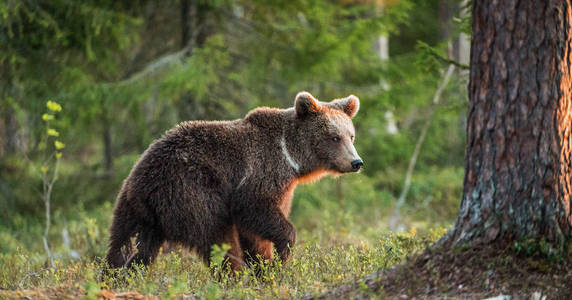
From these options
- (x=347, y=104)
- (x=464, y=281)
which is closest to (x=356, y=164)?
(x=347, y=104)

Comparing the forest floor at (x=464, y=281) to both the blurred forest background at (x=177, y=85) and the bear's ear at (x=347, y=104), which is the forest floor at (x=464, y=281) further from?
the blurred forest background at (x=177, y=85)

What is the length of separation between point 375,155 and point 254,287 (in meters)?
10.0

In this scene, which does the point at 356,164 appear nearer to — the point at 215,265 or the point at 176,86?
the point at 215,265

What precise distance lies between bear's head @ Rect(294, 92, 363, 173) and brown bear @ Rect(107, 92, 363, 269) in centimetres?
1

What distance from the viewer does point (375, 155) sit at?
48.1 feet

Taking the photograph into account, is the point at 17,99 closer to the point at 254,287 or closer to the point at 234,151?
the point at 234,151

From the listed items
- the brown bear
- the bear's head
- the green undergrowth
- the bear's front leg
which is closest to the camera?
the green undergrowth

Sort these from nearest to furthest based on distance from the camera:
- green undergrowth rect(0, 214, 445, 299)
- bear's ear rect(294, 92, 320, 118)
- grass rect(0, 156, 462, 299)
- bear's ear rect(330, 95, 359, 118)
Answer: green undergrowth rect(0, 214, 445, 299), grass rect(0, 156, 462, 299), bear's ear rect(294, 92, 320, 118), bear's ear rect(330, 95, 359, 118)

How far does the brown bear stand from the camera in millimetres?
5527

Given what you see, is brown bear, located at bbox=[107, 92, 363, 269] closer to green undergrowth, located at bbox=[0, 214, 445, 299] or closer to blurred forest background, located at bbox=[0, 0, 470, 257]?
green undergrowth, located at bbox=[0, 214, 445, 299]

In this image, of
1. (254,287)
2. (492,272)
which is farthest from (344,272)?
(492,272)

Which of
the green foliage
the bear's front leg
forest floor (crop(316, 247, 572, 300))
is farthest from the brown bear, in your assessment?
the green foliage

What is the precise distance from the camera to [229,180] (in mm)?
5836

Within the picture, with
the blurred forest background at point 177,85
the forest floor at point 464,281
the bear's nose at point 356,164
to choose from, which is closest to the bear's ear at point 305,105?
the bear's nose at point 356,164
